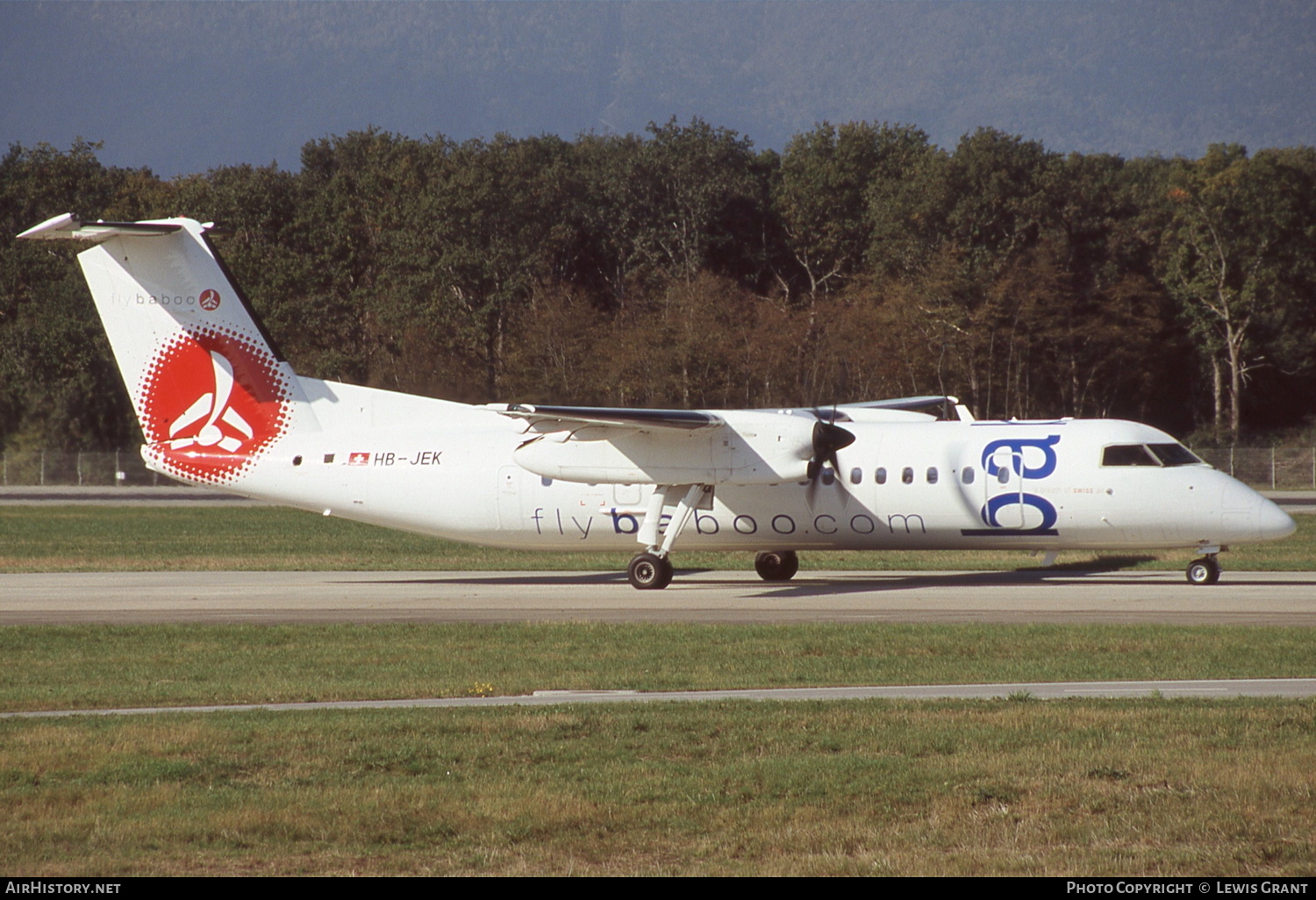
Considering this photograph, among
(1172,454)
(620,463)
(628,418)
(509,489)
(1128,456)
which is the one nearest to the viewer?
(628,418)

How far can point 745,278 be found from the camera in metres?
66.3

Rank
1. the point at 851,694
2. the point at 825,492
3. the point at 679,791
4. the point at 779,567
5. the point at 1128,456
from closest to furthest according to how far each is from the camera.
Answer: the point at 679,791, the point at 851,694, the point at 1128,456, the point at 825,492, the point at 779,567

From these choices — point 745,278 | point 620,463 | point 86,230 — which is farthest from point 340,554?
point 745,278

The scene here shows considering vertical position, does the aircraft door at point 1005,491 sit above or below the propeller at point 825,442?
below

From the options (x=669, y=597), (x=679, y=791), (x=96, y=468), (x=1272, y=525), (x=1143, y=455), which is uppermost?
(x=96, y=468)

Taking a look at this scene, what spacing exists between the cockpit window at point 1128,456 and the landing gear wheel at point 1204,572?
77.9 inches

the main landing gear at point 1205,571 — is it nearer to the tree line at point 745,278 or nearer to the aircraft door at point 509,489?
the aircraft door at point 509,489

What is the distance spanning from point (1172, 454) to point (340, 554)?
65.5 feet

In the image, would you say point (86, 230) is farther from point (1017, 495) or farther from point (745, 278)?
point (745, 278)

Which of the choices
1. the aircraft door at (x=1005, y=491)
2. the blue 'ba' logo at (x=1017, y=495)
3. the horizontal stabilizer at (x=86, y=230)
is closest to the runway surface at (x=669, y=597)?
the blue 'ba' logo at (x=1017, y=495)

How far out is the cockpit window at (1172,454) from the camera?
858 inches

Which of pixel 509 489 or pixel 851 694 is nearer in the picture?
pixel 851 694

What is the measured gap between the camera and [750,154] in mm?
71750

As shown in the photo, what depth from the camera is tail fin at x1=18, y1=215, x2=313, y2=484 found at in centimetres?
2395
